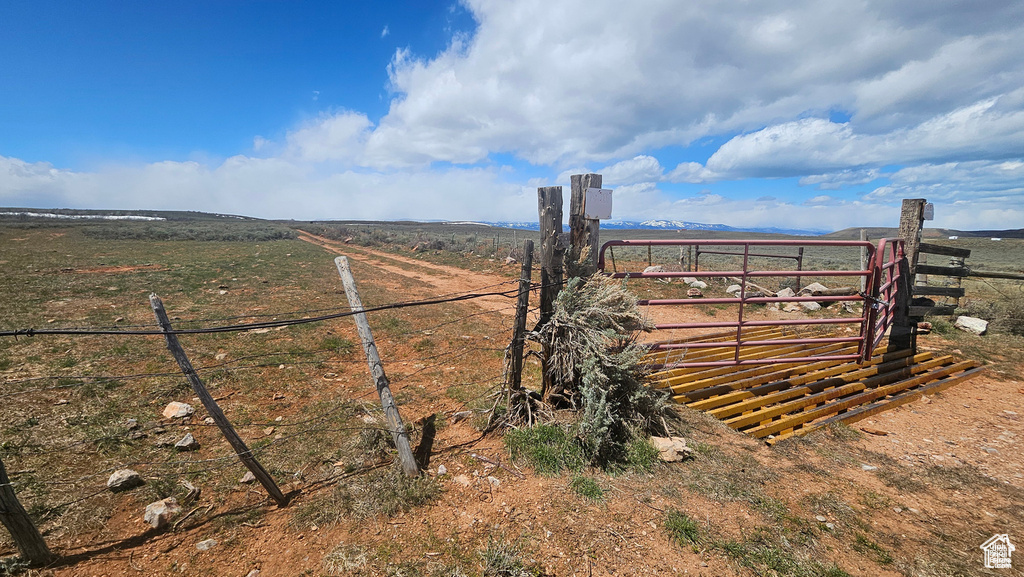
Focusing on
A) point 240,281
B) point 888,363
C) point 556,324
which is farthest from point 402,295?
point 888,363

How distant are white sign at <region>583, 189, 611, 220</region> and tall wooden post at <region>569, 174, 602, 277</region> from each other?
0.04 meters

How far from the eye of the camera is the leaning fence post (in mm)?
2621

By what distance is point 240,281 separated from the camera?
1358cm

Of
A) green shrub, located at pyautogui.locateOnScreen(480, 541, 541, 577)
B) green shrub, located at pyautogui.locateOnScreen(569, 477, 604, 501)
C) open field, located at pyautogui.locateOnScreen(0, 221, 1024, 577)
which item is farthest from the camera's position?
green shrub, located at pyautogui.locateOnScreen(569, 477, 604, 501)

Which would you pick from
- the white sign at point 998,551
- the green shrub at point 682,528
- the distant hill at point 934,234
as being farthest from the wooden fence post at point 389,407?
the distant hill at point 934,234

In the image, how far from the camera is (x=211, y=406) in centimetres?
277

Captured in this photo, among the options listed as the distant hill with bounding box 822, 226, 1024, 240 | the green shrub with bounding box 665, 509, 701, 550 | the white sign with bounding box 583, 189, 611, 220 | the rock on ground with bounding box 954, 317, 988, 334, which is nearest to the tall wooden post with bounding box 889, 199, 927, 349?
the rock on ground with bounding box 954, 317, 988, 334

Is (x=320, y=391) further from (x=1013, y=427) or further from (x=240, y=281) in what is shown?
(x=240, y=281)

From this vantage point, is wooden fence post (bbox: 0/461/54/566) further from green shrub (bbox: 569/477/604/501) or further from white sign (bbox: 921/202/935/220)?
white sign (bbox: 921/202/935/220)

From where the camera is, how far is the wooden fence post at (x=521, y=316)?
12.4ft

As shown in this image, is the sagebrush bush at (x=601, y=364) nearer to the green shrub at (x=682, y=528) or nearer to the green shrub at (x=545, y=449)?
the green shrub at (x=545, y=449)

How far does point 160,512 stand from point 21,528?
669 mm

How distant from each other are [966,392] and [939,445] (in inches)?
86.8

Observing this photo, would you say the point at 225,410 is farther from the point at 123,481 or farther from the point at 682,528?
the point at 682,528
